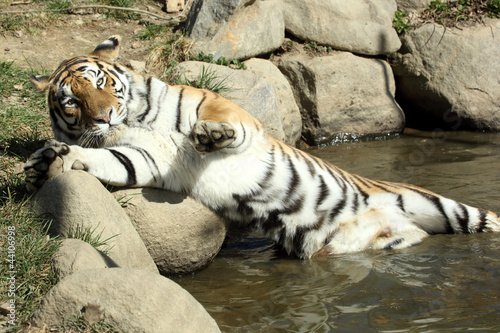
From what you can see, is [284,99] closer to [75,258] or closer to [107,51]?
[107,51]

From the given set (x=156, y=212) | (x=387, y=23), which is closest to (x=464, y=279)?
(x=156, y=212)

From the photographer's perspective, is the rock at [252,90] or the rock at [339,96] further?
the rock at [339,96]

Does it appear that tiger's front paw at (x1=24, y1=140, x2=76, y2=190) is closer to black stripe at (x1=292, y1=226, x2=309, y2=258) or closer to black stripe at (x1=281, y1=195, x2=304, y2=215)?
black stripe at (x1=281, y1=195, x2=304, y2=215)

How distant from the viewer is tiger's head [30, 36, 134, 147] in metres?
3.38

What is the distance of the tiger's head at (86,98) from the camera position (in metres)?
3.38

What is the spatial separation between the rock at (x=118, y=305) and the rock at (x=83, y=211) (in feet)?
2.37

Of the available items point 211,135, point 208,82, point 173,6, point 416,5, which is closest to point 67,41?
point 173,6

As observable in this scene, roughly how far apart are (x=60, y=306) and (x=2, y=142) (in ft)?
8.41

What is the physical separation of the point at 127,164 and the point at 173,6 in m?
5.05

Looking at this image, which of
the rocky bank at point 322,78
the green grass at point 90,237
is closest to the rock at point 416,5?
the rocky bank at point 322,78

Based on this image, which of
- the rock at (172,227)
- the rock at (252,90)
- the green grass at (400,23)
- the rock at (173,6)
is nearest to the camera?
the rock at (172,227)

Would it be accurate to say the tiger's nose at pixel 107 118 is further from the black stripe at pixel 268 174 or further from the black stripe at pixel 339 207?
the black stripe at pixel 339 207

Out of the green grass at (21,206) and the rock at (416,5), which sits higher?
the rock at (416,5)

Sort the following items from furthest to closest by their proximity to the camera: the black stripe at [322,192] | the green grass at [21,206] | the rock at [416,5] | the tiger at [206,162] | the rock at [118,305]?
the rock at [416,5] < the black stripe at [322,192] < the tiger at [206,162] < the green grass at [21,206] < the rock at [118,305]
